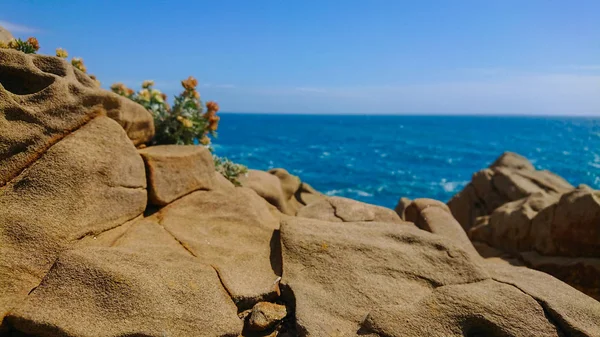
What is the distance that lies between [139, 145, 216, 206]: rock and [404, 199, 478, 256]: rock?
5.22m

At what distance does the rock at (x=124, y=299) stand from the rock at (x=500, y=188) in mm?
16300

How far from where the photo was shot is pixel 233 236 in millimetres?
7273

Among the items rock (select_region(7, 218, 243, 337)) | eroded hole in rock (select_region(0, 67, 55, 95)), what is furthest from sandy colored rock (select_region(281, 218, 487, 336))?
eroded hole in rock (select_region(0, 67, 55, 95))

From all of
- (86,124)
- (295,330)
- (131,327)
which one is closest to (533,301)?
(295,330)

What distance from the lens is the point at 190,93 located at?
32.5 ft

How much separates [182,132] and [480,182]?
16.5m

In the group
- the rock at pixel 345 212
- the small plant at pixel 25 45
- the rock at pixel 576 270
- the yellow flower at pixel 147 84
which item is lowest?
the rock at pixel 576 270

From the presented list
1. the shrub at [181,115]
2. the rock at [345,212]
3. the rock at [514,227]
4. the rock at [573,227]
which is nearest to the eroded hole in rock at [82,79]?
the shrub at [181,115]

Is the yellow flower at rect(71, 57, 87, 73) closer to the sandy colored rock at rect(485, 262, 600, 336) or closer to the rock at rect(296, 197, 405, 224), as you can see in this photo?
the rock at rect(296, 197, 405, 224)

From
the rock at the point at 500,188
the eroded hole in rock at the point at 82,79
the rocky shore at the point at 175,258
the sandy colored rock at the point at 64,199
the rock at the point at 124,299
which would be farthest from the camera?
the rock at the point at 500,188

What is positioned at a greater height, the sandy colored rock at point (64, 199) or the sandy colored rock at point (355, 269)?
the sandy colored rock at point (64, 199)

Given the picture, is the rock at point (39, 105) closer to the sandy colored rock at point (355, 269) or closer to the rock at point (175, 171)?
the rock at point (175, 171)

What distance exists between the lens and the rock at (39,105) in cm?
615

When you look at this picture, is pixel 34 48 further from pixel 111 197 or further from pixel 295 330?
pixel 295 330
